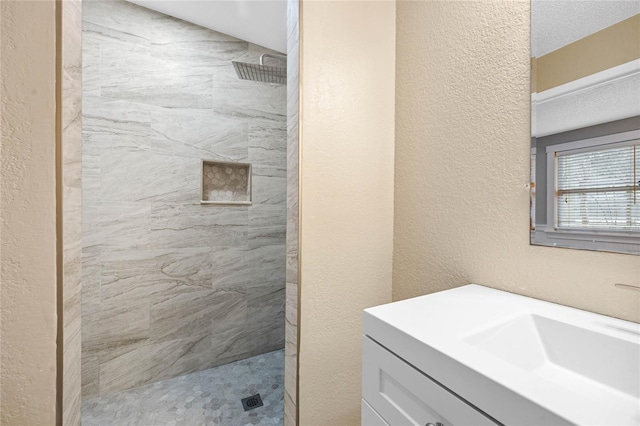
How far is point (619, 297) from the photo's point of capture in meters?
0.64

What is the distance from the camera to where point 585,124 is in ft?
2.35

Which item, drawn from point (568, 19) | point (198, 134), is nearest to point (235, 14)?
point (198, 134)

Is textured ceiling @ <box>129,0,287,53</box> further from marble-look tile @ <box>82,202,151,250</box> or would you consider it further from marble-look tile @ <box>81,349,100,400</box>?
marble-look tile @ <box>81,349,100,400</box>

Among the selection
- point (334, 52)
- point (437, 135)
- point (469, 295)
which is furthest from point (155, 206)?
point (469, 295)

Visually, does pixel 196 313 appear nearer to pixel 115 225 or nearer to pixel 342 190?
pixel 115 225

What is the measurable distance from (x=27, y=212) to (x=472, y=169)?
1.30 metres

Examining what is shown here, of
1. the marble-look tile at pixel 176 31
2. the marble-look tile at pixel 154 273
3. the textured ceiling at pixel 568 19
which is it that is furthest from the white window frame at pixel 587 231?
the marble-look tile at pixel 176 31

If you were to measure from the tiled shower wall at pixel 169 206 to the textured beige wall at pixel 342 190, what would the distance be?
1.02 m

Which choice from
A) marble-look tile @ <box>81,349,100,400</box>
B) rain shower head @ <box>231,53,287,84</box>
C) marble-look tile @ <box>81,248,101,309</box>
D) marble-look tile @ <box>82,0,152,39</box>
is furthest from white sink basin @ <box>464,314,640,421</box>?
marble-look tile @ <box>82,0,152,39</box>

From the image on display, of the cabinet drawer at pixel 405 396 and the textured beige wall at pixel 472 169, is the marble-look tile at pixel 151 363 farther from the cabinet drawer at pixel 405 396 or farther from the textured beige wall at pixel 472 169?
the cabinet drawer at pixel 405 396

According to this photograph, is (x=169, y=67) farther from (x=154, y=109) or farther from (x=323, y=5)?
(x=323, y=5)

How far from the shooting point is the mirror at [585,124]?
0.64 metres

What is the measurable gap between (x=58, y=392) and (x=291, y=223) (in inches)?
32.1

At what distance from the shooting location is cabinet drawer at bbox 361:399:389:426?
615 millimetres
